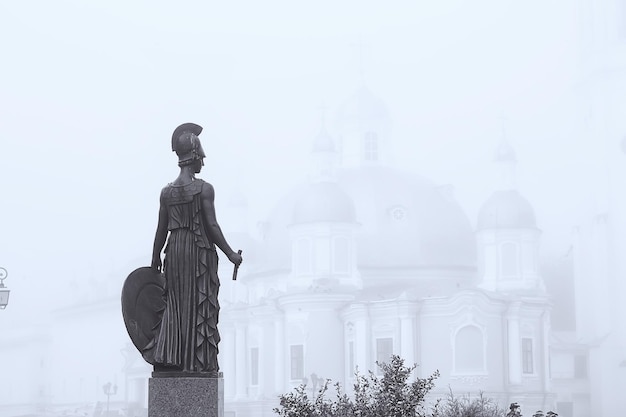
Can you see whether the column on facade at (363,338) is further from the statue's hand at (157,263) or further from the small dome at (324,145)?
the statue's hand at (157,263)

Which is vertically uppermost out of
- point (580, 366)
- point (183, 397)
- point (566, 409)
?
point (580, 366)

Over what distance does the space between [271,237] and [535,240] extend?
41.5 feet

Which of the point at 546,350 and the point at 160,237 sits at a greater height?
the point at 546,350

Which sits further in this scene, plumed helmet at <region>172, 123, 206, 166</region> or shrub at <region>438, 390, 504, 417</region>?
shrub at <region>438, 390, 504, 417</region>

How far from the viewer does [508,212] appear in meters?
53.4

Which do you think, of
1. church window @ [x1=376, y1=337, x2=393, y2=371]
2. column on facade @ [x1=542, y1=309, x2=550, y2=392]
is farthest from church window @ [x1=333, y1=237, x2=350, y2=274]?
column on facade @ [x1=542, y1=309, x2=550, y2=392]

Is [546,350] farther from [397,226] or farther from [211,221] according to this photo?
[211,221]

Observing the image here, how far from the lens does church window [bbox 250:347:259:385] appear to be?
55.9 metres

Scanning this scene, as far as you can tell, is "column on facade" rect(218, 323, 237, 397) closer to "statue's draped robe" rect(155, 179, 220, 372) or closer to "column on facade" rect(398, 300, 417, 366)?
"column on facade" rect(398, 300, 417, 366)

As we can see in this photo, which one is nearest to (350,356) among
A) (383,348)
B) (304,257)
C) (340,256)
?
(383,348)

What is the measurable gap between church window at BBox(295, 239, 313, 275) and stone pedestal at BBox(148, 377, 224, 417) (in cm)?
4374

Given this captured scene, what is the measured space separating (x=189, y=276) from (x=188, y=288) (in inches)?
3.4

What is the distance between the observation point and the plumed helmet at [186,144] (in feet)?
31.0

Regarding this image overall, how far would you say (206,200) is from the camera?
30.5ft
